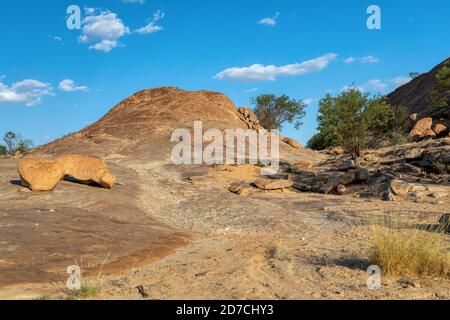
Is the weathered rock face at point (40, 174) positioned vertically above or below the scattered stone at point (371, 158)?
below

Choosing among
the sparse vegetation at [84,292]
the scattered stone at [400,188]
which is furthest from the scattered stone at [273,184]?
the sparse vegetation at [84,292]

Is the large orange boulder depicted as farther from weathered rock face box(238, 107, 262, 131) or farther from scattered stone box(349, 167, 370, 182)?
scattered stone box(349, 167, 370, 182)

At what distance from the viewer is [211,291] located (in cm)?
491

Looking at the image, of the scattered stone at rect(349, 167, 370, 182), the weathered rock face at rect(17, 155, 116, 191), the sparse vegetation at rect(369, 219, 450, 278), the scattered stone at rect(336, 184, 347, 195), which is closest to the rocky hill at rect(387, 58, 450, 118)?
the scattered stone at rect(349, 167, 370, 182)

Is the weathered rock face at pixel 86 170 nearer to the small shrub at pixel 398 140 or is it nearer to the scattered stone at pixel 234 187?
the scattered stone at pixel 234 187

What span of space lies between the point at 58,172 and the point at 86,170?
0.87m

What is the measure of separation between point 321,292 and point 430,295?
109 cm

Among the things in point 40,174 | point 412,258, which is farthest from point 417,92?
point 412,258

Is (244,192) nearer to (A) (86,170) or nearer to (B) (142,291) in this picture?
(A) (86,170)

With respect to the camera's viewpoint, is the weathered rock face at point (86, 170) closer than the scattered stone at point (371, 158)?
Yes

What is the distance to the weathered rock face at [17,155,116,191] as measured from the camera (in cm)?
1255

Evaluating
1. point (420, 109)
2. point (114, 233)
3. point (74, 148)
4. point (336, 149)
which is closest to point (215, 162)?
point (74, 148)

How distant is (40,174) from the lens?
12617 millimetres

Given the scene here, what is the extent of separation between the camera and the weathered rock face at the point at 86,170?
13289 mm
